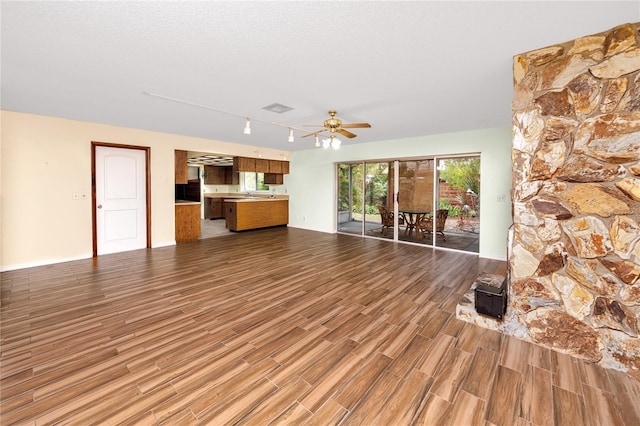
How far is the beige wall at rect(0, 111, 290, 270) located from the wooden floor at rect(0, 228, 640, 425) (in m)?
0.75

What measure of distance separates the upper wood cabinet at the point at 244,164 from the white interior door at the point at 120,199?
2322 mm

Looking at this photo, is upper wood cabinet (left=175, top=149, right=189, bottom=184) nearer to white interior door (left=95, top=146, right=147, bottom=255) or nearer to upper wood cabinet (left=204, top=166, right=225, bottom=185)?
white interior door (left=95, top=146, right=147, bottom=255)

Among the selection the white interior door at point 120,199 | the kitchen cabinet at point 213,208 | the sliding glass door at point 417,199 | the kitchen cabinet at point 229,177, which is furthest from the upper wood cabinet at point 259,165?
the kitchen cabinet at point 213,208

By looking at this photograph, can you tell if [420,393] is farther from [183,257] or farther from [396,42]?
[183,257]

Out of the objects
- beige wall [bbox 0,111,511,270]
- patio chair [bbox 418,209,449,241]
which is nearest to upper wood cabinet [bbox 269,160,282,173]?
beige wall [bbox 0,111,511,270]

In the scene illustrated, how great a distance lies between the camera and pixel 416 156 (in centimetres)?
627

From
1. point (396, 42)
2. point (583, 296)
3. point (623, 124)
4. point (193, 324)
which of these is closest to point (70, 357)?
point (193, 324)

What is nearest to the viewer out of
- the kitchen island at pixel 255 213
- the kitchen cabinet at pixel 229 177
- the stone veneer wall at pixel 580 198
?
the stone veneer wall at pixel 580 198

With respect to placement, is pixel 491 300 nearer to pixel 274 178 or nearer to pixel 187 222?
pixel 187 222

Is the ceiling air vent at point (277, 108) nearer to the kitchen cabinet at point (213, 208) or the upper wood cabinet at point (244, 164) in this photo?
the upper wood cabinet at point (244, 164)

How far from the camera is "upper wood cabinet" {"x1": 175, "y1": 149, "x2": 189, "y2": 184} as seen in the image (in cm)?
627

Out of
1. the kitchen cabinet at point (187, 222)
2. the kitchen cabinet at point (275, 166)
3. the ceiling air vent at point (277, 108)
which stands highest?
the ceiling air vent at point (277, 108)

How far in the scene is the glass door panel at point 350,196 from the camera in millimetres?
7625

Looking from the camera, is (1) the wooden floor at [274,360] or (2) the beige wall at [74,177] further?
(2) the beige wall at [74,177]
